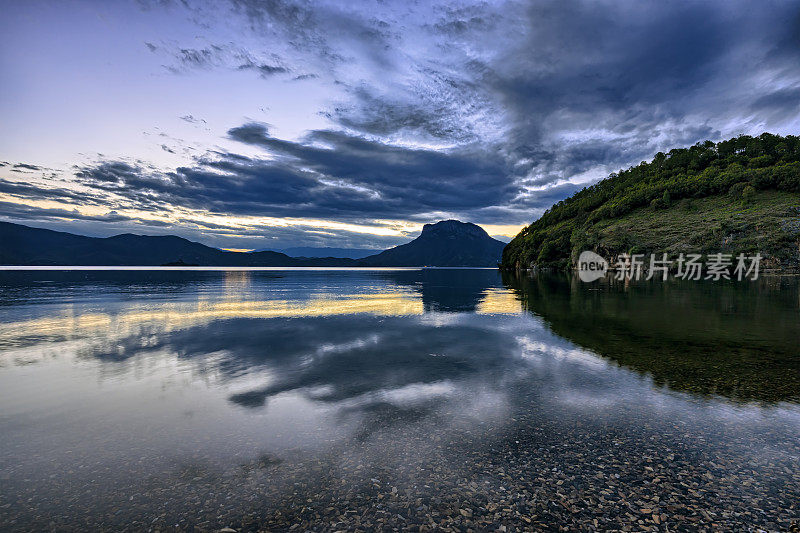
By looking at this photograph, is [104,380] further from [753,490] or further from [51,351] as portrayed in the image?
[753,490]

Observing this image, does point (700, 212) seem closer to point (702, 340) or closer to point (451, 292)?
point (451, 292)

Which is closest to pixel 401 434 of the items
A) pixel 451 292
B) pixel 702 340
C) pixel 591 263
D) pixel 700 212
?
pixel 702 340

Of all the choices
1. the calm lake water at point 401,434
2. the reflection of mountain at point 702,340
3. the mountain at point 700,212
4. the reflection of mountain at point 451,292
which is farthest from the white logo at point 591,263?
the calm lake water at point 401,434

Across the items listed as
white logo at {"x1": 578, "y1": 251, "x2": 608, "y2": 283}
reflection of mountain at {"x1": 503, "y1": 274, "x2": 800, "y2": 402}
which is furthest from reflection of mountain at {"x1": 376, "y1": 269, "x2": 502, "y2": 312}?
white logo at {"x1": 578, "y1": 251, "x2": 608, "y2": 283}

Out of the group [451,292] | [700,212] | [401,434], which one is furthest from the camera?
[700,212]

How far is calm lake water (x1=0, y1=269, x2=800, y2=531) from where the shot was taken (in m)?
6.34

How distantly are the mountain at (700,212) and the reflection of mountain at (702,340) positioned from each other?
74756mm

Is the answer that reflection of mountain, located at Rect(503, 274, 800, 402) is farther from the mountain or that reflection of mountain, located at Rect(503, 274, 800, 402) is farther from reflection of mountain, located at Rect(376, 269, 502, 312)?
the mountain

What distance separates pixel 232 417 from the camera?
1048 cm

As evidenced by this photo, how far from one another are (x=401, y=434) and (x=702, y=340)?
20484 mm

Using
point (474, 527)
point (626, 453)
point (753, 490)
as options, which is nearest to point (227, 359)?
point (474, 527)

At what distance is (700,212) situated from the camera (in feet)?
396

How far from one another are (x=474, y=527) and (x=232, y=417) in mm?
7776

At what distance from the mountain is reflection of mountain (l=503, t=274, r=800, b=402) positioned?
74.8 m
